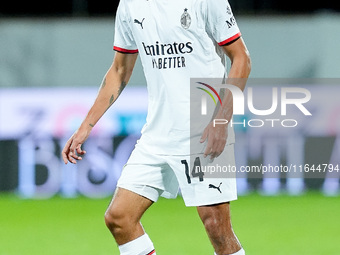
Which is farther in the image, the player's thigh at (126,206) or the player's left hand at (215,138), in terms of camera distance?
the player's thigh at (126,206)

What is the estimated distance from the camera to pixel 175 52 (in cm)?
471

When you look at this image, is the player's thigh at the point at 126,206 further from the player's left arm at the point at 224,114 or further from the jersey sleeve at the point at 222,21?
the jersey sleeve at the point at 222,21

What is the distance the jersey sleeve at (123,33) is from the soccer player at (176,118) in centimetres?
3

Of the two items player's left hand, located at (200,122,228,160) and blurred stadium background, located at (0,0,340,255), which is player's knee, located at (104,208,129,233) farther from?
blurred stadium background, located at (0,0,340,255)

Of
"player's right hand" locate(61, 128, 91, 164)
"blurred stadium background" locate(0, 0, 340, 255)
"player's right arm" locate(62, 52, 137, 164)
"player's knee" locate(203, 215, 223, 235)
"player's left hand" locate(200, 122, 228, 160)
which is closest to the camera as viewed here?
"player's left hand" locate(200, 122, 228, 160)

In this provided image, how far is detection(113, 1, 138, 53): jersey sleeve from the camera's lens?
494 centimetres

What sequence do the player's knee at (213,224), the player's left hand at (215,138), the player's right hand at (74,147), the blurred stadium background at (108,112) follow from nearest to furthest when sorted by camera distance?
the player's left hand at (215,138) < the player's knee at (213,224) < the player's right hand at (74,147) < the blurred stadium background at (108,112)

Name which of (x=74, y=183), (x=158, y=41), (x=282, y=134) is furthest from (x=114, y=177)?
(x=158, y=41)

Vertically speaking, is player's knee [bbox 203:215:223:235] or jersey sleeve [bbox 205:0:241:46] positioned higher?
jersey sleeve [bbox 205:0:241:46]

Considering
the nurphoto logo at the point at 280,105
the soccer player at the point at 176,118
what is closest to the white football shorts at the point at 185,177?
the soccer player at the point at 176,118

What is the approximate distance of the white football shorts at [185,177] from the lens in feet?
15.3

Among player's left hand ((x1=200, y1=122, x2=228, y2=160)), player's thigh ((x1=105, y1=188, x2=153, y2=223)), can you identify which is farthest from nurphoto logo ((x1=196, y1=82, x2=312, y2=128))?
player's left hand ((x1=200, y1=122, x2=228, y2=160))

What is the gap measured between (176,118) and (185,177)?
0.32 m

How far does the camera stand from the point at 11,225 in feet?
31.3
